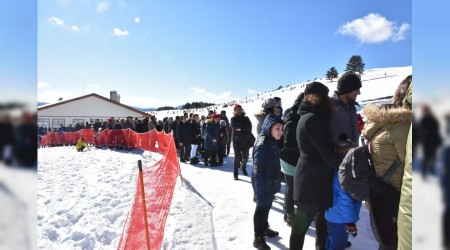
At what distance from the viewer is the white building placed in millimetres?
28203

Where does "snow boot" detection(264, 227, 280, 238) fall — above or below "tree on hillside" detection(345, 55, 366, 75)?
below

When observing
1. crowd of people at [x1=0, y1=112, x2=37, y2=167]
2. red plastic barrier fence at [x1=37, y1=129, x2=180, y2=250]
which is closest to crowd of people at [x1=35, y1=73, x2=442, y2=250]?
crowd of people at [x1=0, y1=112, x2=37, y2=167]

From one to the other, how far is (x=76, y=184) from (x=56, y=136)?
16251mm

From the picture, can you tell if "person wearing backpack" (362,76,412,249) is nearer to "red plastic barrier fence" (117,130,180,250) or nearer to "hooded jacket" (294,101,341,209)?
"hooded jacket" (294,101,341,209)

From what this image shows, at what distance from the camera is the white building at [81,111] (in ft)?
92.5

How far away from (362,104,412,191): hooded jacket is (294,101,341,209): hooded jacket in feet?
1.31

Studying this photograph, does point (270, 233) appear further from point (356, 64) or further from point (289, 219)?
point (356, 64)

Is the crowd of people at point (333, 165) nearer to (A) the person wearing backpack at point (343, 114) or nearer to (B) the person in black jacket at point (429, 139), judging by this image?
(A) the person wearing backpack at point (343, 114)

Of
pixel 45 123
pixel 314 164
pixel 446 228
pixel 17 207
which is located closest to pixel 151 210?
pixel 314 164

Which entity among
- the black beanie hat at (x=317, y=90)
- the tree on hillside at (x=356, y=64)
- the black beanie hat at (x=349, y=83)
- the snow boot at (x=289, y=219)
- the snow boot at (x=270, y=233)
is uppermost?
the tree on hillside at (x=356, y=64)

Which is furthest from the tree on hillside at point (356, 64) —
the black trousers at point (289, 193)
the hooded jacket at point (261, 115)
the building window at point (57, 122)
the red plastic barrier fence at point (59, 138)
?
the black trousers at point (289, 193)

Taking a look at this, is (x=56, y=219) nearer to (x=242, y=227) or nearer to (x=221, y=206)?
(x=221, y=206)

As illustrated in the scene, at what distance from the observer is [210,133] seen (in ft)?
27.6

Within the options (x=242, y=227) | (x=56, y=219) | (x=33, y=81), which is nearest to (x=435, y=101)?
(x=33, y=81)
